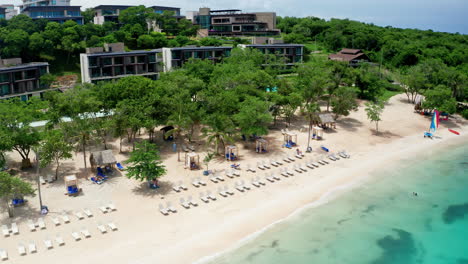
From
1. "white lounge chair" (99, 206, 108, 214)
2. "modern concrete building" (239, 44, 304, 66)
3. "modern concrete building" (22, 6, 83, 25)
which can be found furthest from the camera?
"modern concrete building" (22, 6, 83, 25)

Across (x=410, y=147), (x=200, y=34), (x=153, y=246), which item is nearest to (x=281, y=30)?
(x=200, y=34)

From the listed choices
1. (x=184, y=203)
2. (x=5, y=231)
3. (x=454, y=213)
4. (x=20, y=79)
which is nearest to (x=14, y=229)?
(x=5, y=231)

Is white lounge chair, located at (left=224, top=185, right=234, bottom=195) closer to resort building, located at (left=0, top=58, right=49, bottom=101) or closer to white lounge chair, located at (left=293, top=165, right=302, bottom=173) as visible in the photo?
white lounge chair, located at (left=293, top=165, right=302, bottom=173)

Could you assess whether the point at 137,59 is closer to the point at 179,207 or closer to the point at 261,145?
the point at 261,145

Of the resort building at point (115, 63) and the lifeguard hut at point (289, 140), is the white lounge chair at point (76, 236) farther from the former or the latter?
the resort building at point (115, 63)

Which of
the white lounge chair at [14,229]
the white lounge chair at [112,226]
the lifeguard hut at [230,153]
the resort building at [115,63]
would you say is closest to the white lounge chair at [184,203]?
the white lounge chair at [112,226]

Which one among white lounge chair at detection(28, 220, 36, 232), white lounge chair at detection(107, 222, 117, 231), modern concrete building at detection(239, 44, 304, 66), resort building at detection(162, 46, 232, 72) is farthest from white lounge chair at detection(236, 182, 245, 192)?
modern concrete building at detection(239, 44, 304, 66)
